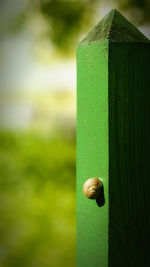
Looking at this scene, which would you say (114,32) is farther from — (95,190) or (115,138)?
(95,190)

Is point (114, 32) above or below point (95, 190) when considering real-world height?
above

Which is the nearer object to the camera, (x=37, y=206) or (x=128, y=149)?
(x=128, y=149)

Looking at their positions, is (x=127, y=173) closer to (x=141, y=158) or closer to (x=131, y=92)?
(x=141, y=158)

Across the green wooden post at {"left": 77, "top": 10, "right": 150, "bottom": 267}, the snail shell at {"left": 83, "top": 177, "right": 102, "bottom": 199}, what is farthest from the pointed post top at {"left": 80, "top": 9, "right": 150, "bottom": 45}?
the snail shell at {"left": 83, "top": 177, "right": 102, "bottom": 199}

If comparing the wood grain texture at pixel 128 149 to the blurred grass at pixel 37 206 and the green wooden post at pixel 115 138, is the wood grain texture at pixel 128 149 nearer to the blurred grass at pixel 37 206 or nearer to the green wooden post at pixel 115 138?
the green wooden post at pixel 115 138

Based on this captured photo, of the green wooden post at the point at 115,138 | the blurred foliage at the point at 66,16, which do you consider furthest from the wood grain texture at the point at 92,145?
the blurred foliage at the point at 66,16

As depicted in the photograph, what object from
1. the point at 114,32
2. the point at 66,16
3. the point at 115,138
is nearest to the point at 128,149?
the point at 115,138

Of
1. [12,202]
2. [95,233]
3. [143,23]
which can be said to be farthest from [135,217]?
[12,202]

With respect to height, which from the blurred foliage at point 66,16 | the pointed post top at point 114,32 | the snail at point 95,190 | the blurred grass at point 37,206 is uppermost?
the blurred foliage at point 66,16
